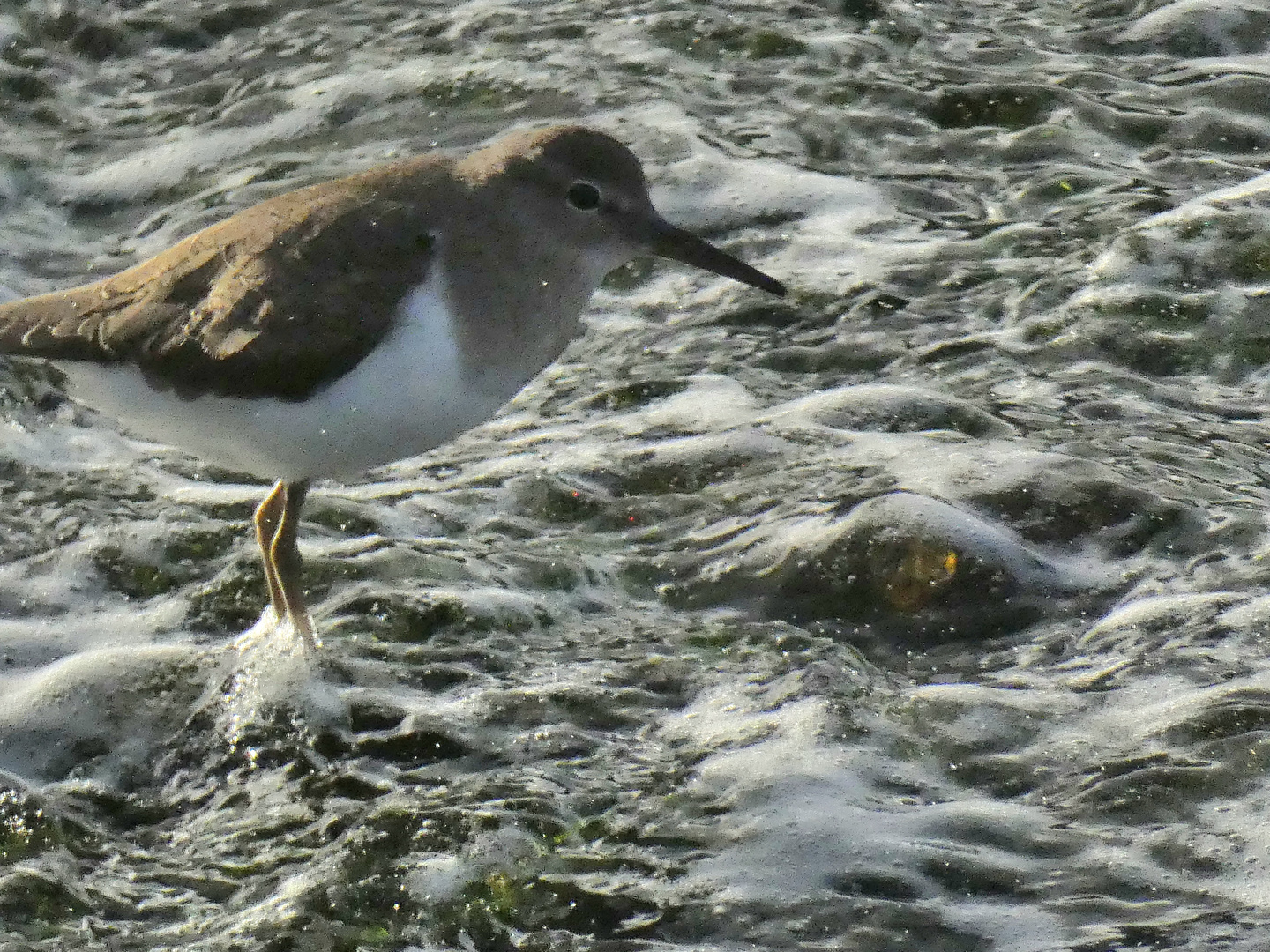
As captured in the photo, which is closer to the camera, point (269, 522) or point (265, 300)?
point (265, 300)

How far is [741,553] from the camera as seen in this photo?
16.7 ft

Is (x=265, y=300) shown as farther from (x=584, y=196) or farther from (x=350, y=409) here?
(x=584, y=196)

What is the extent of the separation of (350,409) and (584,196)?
0.91m

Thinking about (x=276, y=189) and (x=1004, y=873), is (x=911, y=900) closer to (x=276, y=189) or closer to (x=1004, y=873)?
(x=1004, y=873)

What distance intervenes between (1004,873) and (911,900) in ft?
0.68

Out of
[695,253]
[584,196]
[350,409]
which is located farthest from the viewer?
[695,253]

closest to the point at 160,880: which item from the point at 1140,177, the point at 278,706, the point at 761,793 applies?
the point at 278,706

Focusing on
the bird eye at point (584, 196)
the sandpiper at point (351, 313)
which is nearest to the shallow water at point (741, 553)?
the sandpiper at point (351, 313)

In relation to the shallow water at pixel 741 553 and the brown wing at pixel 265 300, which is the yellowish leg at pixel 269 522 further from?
the brown wing at pixel 265 300

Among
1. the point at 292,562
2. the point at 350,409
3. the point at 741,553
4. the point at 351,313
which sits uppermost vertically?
the point at 351,313

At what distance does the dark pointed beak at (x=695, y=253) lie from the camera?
498cm

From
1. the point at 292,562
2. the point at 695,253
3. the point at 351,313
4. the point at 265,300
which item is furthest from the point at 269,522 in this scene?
the point at 695,253

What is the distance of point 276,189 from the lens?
723 cm

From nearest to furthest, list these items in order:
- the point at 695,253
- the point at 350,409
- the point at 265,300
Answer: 1. the point at 350,409
2. the point at 265,300
3. the point at 695,253
